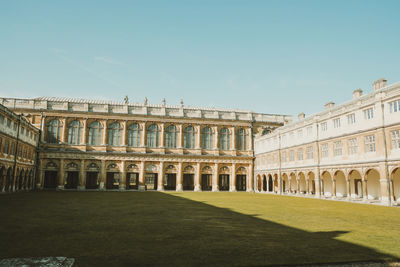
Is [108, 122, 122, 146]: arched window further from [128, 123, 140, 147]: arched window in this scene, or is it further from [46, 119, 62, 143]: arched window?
[46, 119, 62, 143]: arched window

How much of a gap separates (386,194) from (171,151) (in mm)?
33895

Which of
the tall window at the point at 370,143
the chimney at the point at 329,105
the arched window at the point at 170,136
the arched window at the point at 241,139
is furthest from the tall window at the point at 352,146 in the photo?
the arched window at the point at 170,136

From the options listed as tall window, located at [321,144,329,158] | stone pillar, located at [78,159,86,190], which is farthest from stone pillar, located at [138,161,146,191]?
tall window, located at [321,144,329,158]

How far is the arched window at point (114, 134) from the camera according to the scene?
5069 centimetres

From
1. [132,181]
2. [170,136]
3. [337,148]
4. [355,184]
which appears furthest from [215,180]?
[132,181]

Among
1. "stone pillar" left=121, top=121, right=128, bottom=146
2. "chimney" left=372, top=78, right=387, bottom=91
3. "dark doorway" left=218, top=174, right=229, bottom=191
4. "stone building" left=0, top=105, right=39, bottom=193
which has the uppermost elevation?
"chimney" left=372, top=78, right=387, bottom=91

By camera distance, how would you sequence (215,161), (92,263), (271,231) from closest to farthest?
(92,263) → (271,231) → (215,161)

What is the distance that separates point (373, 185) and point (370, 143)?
511 cm

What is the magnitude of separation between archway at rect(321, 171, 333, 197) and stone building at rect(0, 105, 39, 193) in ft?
119

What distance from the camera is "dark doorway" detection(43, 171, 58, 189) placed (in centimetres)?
4937

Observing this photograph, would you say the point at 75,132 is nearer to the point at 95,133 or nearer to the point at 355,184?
the point at 95,133

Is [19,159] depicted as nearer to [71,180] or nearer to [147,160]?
[71,180]

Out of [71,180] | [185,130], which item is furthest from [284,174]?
[71,180]

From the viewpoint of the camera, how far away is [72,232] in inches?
424
